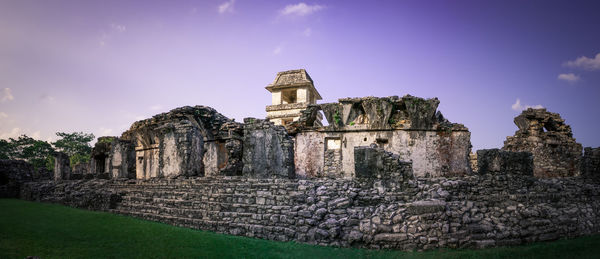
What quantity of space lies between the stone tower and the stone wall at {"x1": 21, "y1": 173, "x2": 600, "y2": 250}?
17064 mm

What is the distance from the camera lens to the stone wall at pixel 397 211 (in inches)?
238

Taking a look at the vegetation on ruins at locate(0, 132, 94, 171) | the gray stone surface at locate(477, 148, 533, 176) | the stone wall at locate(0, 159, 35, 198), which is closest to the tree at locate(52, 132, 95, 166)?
the vegetation on ruins at locate(0, 132, 94, 171)

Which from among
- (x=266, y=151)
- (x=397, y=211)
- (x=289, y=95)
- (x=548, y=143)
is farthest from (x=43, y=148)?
(x=548, y=143)

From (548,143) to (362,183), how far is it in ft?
48.0

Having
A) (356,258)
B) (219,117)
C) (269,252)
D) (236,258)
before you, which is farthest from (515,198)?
(219,117)

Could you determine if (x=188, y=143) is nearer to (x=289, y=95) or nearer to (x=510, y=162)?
(x=510, y=162)

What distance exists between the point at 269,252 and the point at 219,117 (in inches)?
473

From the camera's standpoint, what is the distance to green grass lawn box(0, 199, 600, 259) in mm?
5121

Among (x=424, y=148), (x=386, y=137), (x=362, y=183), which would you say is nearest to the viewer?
(x=362, y=183)

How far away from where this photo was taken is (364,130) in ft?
52.0

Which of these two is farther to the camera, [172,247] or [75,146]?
[75,146]

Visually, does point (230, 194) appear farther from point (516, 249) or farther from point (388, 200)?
point (516, 249)

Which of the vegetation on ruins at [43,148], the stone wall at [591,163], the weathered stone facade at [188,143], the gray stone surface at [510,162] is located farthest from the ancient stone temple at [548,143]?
the vegetation on ruins at [43,148]

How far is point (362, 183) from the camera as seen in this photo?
24.7ft
